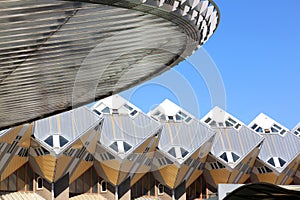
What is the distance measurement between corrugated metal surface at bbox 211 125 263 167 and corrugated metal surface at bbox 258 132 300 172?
8.23 feet

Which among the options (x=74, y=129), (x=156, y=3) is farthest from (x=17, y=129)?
(x=156, y=3)

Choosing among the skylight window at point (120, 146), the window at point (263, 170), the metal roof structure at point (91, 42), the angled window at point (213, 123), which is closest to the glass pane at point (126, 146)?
the skylight window at point (120, 146)

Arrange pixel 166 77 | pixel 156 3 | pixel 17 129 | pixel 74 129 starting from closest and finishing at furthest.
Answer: pixel 156 3, pixel 166 77, pixel 17 129, pixel 74 129

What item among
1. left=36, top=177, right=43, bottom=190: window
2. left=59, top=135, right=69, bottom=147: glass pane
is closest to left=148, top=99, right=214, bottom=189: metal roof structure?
left=36, top=177, right=43, bottom=190: window

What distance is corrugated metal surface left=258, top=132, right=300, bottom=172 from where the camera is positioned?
5316 cm

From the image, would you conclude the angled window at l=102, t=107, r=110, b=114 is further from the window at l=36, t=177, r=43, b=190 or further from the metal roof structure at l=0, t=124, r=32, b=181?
the metal roof structure at l=0, t=124, r=32, b=181

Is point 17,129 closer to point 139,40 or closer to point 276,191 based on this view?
point 276,191

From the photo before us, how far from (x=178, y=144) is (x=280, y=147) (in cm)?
942

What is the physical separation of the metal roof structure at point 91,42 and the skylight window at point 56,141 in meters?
24.1

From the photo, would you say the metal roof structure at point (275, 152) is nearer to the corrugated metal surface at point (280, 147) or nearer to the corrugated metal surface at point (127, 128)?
the corrugated metal surface at point (280, 147)

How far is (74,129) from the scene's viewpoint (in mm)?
40750

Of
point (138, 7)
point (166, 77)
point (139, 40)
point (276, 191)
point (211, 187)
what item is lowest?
point (211, 187)

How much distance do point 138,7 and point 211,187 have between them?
43.7 metres

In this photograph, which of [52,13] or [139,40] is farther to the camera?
[139,40]
